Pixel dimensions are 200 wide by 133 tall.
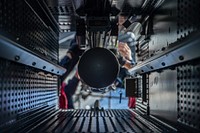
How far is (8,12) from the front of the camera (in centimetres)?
195

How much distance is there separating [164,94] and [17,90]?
1.43 metres

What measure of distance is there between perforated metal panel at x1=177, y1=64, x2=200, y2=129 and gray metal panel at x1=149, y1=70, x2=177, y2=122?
6.0 inches

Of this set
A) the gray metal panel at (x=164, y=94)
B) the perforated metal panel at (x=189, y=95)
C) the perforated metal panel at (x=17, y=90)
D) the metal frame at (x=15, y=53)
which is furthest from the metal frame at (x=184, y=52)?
the perforated metal panel at (x=17, y=90)

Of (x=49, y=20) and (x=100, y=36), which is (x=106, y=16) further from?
(x=49, y=20)

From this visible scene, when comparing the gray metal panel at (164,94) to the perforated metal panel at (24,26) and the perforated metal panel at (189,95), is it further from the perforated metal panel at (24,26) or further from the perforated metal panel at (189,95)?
the perforated metal panel at (24,26)

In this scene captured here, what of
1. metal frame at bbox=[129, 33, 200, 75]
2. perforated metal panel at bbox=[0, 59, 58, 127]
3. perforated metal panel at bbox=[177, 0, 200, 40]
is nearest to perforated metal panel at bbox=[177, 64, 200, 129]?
metal frame at bbox=[129, 33, 200, 75]

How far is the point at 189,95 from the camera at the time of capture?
1.86m

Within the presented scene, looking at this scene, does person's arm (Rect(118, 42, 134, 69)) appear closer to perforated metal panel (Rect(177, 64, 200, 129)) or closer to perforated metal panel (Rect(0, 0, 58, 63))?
perforated metal panel (Rect(0, 0, 58, 63))

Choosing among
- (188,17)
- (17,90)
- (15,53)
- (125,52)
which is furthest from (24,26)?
(125,52)

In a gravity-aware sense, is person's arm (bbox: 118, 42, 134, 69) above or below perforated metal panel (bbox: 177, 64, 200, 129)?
above

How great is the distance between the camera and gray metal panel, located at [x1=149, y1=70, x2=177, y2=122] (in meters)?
2.30

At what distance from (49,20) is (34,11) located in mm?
687

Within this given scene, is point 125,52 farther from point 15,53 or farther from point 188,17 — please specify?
point 15,53

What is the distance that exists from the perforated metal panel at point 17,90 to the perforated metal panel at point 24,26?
0.22 meters
